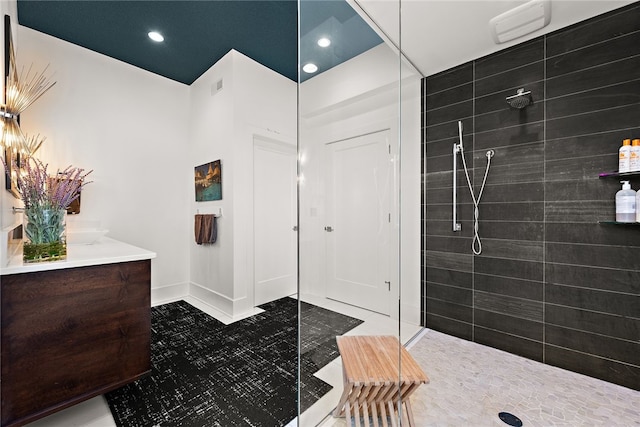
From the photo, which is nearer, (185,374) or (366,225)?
(366,225)

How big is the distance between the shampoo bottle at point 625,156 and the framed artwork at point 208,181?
3.32 meters

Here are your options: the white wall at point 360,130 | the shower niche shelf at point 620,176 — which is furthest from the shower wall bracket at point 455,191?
the shower niche shelf at point 620,176

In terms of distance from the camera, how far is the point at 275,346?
2262mm

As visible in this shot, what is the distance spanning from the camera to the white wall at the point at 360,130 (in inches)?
50.4

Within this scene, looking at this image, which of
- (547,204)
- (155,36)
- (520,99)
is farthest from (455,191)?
(155,36)

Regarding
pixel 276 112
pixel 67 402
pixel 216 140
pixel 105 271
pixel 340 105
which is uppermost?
pixel 276 112

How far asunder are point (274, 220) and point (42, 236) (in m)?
2.25

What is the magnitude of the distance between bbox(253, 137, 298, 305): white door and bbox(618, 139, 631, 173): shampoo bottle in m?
2.88

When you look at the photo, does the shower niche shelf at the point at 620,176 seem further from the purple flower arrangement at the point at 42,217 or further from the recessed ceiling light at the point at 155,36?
the recessed ceiling light at the point at 155,36

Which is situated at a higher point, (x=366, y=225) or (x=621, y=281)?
(x=366, y=225)

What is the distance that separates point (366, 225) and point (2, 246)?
1715 millimetres

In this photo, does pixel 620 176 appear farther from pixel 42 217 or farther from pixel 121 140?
pixel 121 140

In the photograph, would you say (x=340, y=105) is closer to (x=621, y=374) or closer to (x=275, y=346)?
(x=275, y=346)

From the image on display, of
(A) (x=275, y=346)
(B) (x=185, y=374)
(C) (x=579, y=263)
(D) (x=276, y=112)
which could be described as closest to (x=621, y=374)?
(C) (x=579, y=263)
